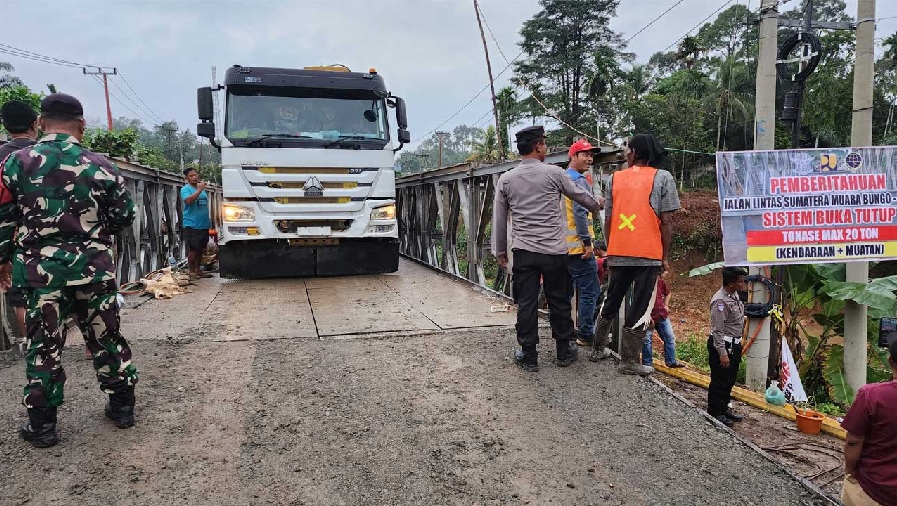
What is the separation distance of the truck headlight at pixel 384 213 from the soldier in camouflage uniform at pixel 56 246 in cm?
489

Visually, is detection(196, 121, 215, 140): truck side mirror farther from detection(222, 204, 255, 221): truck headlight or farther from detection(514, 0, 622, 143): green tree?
detection(514, 0, 622, 143): green tree

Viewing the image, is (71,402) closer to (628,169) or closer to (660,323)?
(628,169)

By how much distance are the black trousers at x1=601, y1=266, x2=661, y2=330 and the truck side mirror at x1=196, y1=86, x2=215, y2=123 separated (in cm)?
571

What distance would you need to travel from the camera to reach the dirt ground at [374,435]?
2.51 meters

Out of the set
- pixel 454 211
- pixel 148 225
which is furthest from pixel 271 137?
pixel 454 211

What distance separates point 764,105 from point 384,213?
15.4 ft

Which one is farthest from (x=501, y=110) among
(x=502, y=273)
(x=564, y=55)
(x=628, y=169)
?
(x=628, y=169)

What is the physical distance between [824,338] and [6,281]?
7.39 metres

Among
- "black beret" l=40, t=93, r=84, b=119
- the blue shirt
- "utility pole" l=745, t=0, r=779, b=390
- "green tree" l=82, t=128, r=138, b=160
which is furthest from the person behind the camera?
"green tree" l=82, t=128, r=138, b=160

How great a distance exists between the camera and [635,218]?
3793 mm

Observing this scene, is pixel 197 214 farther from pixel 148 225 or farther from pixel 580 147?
pixel 580 147

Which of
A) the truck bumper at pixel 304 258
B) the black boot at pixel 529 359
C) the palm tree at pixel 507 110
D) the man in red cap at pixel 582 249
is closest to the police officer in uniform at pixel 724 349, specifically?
the man in red cap at pixel 582 249

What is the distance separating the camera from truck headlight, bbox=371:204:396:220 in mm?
7816

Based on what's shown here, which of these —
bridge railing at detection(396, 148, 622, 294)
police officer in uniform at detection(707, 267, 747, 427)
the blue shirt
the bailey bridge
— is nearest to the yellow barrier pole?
police officer in uniform at detection(707, 267, 747, 427)
